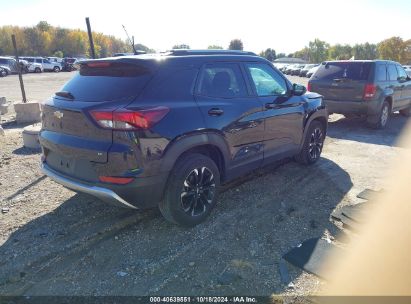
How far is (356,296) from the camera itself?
2.84 meters

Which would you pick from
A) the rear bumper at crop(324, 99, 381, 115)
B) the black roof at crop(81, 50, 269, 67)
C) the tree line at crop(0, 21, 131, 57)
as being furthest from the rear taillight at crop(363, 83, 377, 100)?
the tree line at crop(0, 21, 131, 57)

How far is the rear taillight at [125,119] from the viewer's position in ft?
10.3

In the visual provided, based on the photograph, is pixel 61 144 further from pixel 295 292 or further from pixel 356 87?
pixel 356 87

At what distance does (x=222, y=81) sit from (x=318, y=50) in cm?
10701

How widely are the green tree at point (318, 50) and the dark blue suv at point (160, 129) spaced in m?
105

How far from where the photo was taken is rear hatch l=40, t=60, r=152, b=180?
128 inches

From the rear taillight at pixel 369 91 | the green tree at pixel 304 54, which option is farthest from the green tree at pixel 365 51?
the rear taillight at pixel 369 91

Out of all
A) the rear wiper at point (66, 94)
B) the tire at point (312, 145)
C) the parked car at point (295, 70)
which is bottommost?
the parked car at point (295, 70)

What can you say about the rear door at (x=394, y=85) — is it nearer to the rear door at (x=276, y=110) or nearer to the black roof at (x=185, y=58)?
the rear door at (x=276, y=110)

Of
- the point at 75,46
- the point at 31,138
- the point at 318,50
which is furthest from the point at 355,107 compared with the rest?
the point at 318,50

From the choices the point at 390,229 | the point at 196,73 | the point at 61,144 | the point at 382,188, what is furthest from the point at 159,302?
the point at 382,188

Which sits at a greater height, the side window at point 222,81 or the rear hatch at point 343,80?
the side window at point 222,81

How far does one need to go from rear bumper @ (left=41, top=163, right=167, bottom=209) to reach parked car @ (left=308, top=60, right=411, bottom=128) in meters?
6.79

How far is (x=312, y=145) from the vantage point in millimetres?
5871
